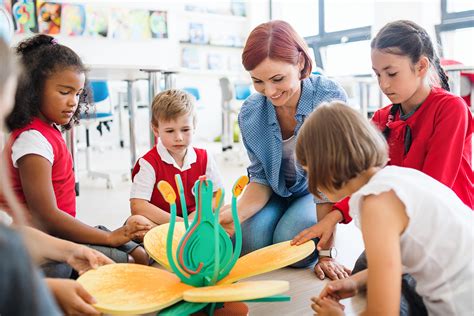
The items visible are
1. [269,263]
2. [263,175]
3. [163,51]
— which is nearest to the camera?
[269,263]

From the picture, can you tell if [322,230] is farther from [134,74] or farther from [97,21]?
[97,21]

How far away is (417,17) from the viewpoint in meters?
4.87

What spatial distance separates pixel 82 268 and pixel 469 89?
3.19 metres

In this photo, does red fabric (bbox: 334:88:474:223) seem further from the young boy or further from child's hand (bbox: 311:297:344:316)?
the young boy

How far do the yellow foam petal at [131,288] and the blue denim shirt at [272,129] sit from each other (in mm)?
630

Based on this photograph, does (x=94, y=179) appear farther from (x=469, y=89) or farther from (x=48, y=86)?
(x=469, y=89)

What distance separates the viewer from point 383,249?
2.59 feet

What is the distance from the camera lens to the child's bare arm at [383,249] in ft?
2.59

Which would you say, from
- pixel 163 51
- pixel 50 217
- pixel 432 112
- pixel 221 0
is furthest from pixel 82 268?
pixel 221 0

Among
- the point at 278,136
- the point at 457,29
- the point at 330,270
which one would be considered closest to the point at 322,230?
the point at 330,270

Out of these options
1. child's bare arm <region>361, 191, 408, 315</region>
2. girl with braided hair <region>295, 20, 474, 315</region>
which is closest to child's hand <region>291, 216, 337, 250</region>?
girl with braided hair <region>295, 20, 474, 315</region>

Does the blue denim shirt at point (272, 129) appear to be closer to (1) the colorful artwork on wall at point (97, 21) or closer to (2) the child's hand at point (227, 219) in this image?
(2) the child's hand at point (227, 219)

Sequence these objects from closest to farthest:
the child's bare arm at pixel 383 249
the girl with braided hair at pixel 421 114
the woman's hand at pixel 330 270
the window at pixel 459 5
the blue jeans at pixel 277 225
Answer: the child's bare arm at pixel 383 249
the girl with braided hair at pixel 421 114
the woman's hand at pixel 330 270
the blue jeans at pixel 277 225
the window at pixel 459 5

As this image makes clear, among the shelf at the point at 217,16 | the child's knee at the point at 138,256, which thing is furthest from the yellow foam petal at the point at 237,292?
the shelf at the point at 217,16
